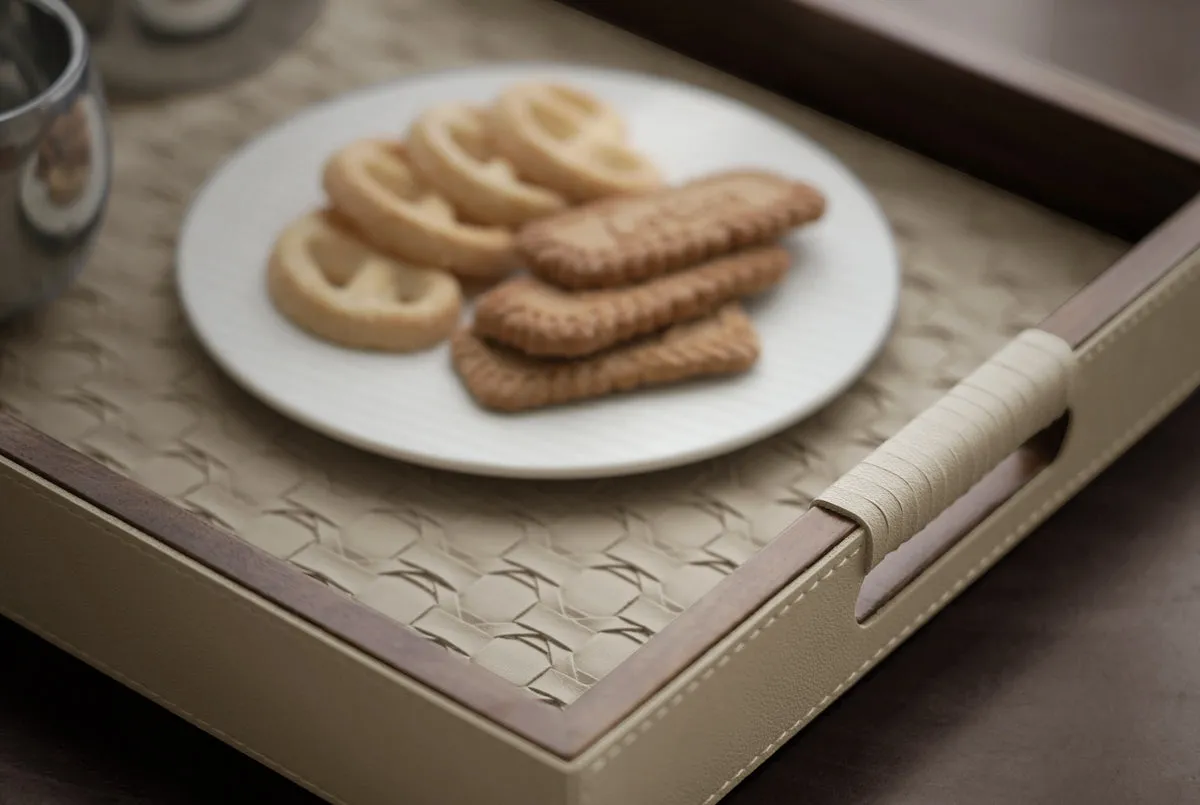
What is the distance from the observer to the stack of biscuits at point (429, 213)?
86 centimetres

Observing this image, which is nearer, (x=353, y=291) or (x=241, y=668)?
(x=241, y=668)

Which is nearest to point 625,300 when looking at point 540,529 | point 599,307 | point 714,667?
point 599,307

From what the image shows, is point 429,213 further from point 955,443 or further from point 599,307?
point 955,443

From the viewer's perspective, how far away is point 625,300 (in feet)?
2.74

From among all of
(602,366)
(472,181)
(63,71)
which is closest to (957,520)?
(602,366)

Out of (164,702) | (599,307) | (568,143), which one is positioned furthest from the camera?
(568,143)

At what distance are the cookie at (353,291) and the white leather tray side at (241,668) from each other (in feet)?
0.65

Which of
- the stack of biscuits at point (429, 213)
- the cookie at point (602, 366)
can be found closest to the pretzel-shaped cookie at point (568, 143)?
the stack of biscuits at point (429, 213)

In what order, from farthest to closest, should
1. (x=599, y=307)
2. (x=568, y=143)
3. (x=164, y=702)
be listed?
(x=568, y=143)
(x=599, y=307)
(x=164, y=702)

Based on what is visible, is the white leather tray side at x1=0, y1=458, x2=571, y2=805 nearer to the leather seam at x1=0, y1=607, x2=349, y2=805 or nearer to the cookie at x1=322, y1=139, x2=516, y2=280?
the leather seam at x1=0, y1=607, x2=349, y2=805

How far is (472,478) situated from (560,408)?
52 millimetres

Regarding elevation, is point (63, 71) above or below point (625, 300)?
above

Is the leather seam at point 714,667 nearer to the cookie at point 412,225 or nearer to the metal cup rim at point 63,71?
the cookie at point 412,225

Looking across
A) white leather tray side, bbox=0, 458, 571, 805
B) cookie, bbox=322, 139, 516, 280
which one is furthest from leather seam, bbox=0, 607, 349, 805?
cookie, bbox=322, 139, 516, 280
